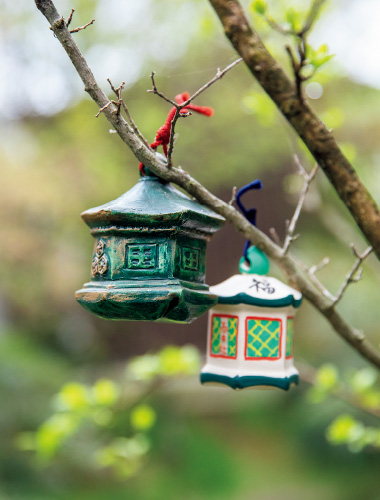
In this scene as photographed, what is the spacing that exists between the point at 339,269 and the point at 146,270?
11.2 feet

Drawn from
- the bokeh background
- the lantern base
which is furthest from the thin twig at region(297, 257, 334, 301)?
the bokeh background

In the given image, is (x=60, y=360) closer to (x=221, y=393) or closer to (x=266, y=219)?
(x=221, y=393)

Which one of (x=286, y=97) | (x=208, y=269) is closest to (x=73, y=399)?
(x=286, y=97)

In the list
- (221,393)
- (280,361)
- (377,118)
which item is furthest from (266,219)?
(280,361)

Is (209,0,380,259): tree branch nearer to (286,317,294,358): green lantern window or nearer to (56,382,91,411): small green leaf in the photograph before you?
(286,317,294,358): green lantern window

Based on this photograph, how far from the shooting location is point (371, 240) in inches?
32.9

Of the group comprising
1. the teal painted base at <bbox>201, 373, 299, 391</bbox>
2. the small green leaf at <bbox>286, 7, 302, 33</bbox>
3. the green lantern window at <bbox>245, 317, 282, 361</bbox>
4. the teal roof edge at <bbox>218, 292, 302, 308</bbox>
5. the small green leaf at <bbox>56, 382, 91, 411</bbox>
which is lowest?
the teal painted base at <bbox>201, 373, 299, 391</bbox>

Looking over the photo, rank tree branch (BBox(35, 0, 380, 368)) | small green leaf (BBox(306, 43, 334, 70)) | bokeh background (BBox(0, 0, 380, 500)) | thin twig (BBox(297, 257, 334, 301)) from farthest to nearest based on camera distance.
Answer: bokeh background (BBox(0, 0, 380, 500)) → thin twig (BBox(297, 257, 334, 301)) → small green leaf (BBox(306, 43, 334, 70)) → tree branch (BBox(35, 0, 380, 368))

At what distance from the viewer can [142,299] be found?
0.74 metres

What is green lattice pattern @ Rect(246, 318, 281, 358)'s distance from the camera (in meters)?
0.90

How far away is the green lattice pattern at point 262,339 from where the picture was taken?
899mm

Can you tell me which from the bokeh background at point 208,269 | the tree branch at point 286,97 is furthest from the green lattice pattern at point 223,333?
the bokeh background at point 208,269

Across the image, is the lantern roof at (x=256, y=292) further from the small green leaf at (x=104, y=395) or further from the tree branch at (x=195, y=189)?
the small green leaf at (x=104, y=395)

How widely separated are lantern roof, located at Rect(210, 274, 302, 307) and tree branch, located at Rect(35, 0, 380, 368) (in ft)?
0.11
